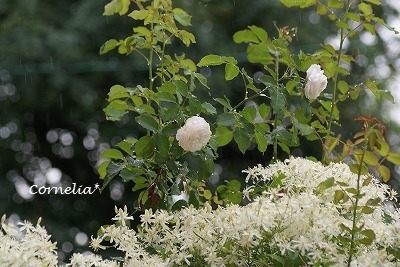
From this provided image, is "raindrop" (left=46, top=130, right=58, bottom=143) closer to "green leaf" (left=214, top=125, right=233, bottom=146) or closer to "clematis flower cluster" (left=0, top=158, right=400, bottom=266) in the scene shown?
"green leaf" (left=214, top=125, right=233, bottom=146)

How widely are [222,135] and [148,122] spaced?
4.9 inches

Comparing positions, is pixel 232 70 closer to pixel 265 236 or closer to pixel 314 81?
pixel 314 81

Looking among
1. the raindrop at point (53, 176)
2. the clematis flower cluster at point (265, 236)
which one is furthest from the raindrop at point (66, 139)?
the clematis flower cluster at point (265, 236)

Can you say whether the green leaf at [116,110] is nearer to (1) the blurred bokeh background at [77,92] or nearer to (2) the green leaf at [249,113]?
(2) the green leaf at [249,113]

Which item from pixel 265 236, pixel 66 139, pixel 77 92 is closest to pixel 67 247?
pixel 66 139

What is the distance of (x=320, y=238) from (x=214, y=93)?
2.90 m

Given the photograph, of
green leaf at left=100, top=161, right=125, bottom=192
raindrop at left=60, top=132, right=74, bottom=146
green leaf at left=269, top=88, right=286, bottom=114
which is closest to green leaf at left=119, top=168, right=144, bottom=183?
green leaf at left=100, top=161, right=125, bottom=192

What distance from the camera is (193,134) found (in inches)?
44.3

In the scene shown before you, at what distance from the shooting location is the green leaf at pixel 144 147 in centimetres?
121

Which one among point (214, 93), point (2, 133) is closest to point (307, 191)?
point (214, 93)

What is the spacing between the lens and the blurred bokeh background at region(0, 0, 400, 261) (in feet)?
12.7

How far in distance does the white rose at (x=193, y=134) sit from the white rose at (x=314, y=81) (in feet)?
0.69

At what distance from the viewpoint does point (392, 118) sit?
13.7ft

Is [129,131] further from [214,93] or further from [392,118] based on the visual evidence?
[392,118]
